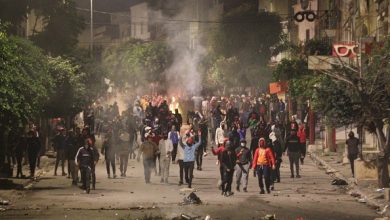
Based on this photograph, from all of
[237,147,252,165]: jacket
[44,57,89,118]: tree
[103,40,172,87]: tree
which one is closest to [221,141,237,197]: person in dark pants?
[237,147,252,165]: jacket

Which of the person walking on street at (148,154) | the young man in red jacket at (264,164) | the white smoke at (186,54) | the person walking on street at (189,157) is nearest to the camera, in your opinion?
the young man in red jacket at (264,164)

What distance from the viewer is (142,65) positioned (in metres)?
89.8

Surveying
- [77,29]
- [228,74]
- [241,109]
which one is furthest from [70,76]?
[228,74]

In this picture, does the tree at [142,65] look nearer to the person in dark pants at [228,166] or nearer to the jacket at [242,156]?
the jacket at [242,156]

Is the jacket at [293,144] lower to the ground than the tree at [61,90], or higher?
lower

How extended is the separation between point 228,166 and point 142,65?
67218mm

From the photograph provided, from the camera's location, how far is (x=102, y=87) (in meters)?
65.8

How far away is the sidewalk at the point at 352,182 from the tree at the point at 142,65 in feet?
173

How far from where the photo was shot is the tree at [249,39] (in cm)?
6722

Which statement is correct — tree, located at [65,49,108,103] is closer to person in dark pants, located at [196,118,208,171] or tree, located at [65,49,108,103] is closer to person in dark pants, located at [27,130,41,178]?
person in dark pants, located at [196,118,208,171]

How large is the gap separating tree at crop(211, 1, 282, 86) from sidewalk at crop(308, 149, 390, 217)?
3001 cm

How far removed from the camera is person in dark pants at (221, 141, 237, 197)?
23.0 meters

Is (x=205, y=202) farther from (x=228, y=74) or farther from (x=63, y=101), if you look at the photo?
(x=228, y=74)

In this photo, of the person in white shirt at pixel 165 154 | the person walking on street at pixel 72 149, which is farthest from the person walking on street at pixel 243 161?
the person walking on street at pixel 72 149
